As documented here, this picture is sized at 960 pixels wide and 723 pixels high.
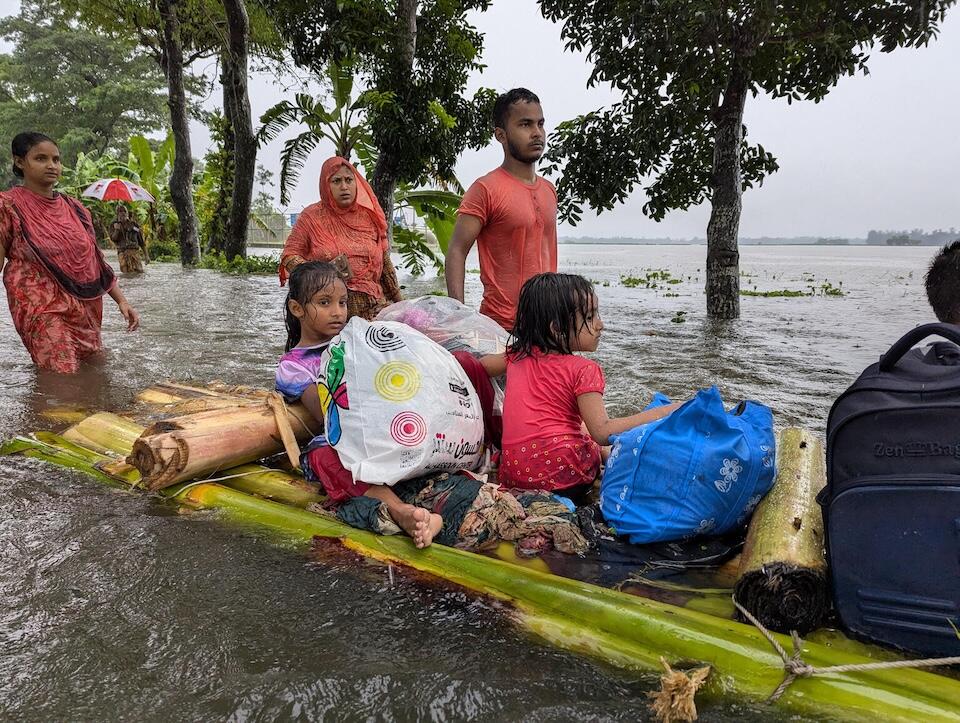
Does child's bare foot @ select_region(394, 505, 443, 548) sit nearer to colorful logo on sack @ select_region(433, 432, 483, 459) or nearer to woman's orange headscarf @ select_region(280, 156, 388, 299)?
colorful logo on sack @ select_region(433, 432, 483, 459)

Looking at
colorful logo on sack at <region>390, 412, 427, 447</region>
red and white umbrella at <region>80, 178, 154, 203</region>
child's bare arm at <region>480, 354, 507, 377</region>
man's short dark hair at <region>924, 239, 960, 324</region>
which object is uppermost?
red and white umbrella at <region>80, 178, 154, 203</region>

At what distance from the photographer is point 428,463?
2.45m

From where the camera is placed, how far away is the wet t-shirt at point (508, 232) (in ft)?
11.1

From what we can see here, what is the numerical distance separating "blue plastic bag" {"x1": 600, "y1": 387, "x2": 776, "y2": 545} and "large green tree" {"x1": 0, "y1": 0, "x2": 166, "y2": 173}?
1253 inches

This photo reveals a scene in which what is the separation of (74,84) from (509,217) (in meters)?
32.5

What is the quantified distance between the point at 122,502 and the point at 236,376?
2.80m

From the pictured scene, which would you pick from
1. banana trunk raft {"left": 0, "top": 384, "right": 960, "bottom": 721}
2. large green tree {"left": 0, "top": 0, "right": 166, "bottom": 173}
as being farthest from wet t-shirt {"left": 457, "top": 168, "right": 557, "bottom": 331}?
large green tree {"left": 0, "top": 0, "right": 166, "bottom": 173}

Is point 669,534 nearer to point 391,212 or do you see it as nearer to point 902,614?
point 902,614

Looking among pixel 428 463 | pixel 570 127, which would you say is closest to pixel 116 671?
pixel 428 463

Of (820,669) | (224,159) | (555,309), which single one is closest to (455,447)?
(555,309)

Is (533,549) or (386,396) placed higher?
(386,396)

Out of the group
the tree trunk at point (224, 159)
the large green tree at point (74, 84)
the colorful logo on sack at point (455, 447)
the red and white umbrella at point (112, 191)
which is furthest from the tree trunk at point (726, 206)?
the large green tree at point (74, 84)

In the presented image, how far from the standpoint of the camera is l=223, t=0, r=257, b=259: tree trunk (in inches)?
483

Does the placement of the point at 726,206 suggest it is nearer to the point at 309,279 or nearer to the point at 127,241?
the point at 309,279
